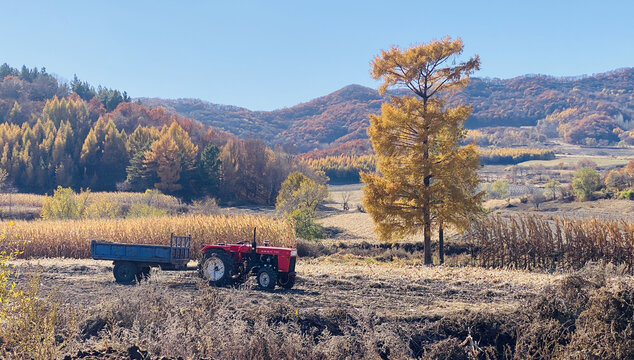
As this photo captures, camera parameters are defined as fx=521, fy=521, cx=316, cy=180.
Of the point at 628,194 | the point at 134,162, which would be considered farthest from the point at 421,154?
the point at 134,162

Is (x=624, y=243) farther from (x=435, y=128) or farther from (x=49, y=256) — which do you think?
(x=49, y=256)

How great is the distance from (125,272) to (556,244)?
17867 mm

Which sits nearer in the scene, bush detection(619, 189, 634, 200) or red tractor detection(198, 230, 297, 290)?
red tractor detection(198, 230, 297, 290)

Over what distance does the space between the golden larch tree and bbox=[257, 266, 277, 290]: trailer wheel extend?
1032cm

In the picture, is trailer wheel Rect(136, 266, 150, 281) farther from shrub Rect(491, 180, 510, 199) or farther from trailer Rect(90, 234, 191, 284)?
shrub Rect(491, 180, 510, 199)

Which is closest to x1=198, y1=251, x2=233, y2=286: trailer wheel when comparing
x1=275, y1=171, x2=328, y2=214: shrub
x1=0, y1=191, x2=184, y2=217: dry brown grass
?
x1=275, y1=171, x2=328, y2=214: shrub

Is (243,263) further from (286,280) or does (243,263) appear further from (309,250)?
(309,250)

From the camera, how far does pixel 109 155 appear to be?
86.1 meters

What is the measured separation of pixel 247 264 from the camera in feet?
49.2

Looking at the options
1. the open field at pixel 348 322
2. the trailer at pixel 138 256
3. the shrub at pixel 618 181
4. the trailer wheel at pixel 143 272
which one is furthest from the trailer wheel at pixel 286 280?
the shrub at pixel 618 181

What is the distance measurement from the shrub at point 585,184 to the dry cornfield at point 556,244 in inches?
1929

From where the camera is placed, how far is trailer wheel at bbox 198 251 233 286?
14719 mm

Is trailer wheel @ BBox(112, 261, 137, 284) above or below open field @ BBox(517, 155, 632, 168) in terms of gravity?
below

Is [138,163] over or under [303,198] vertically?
over
